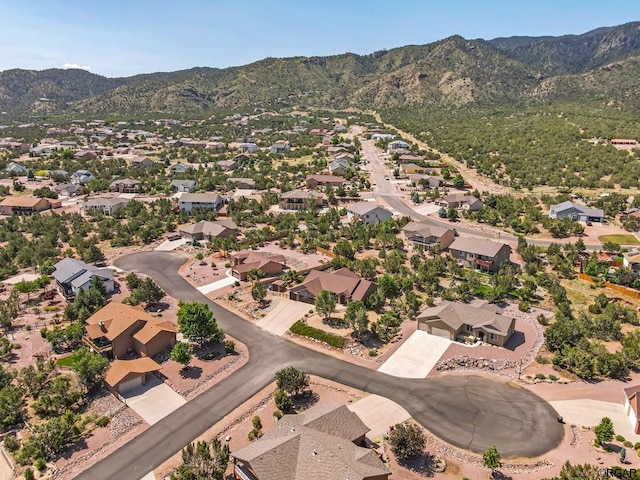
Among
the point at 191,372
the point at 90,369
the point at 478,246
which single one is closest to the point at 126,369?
the point at 90,369

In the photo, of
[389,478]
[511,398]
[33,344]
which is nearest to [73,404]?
[33,344]

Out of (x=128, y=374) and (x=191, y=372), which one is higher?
(x=128, y=374)

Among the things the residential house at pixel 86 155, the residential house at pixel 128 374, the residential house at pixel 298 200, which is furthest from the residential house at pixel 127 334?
the residential house at pixel 86 155

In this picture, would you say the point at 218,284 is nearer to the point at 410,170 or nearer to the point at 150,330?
the point at 150,330

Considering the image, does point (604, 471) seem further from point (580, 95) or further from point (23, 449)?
point (580, 95)

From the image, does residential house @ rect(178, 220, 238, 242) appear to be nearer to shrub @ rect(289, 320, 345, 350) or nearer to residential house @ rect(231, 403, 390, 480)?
shrub @ rect(289, 320, 345, 350)

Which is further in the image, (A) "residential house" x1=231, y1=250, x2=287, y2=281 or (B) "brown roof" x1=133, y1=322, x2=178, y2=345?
(A) "residential house" x1=231, y1=250, x2=287, y2=281

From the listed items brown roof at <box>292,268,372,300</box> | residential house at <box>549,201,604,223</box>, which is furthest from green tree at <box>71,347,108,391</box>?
residential house at <box>549,201,604,223</box>
